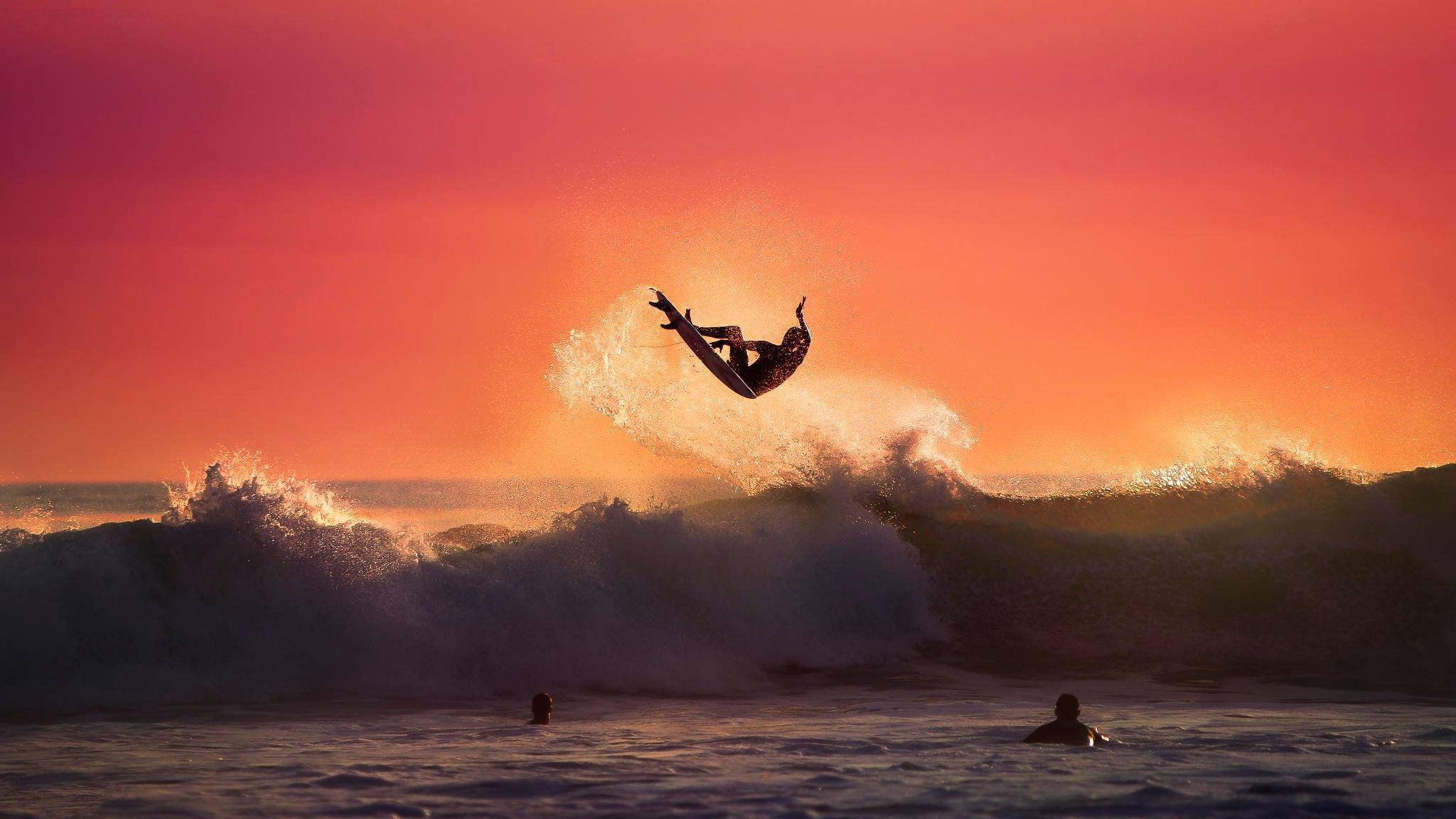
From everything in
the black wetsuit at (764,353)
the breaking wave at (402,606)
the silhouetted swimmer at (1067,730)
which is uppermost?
the black wetsuit at (764,353)

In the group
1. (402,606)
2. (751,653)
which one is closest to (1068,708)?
(751,653)

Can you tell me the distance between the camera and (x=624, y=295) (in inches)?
730

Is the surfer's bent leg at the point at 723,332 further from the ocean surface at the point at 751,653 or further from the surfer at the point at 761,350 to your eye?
the ocean surface at the point at 751,653

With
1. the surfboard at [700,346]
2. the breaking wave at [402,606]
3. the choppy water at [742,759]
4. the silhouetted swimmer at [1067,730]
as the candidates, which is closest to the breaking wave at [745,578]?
the breaking wave at [402,606]

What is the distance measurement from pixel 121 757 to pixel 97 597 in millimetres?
4811

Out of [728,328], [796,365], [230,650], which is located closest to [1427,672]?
[796,365]

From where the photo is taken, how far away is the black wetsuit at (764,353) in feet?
48.5

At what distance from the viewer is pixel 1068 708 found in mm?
10500

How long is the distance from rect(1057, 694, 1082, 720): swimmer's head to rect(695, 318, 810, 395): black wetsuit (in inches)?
227

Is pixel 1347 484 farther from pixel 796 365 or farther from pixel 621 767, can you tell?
pixel 621 767

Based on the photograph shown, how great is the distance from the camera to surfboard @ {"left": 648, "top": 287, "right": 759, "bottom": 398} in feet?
49.0

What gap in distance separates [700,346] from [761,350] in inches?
30.5

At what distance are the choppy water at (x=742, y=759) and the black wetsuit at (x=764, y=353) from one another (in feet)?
13.2

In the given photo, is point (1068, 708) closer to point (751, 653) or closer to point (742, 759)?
point (742, 759)
